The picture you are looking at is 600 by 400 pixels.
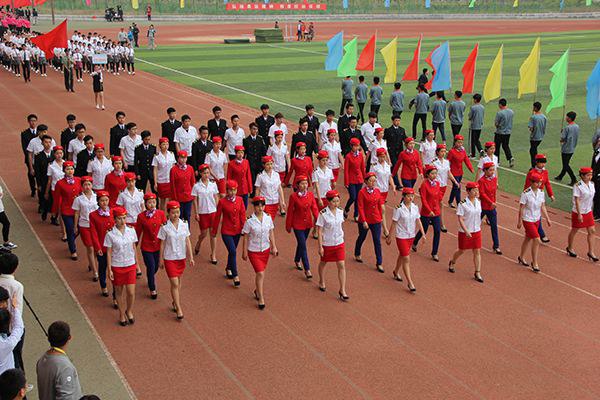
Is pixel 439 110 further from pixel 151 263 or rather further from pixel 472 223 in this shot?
pixel 151 263

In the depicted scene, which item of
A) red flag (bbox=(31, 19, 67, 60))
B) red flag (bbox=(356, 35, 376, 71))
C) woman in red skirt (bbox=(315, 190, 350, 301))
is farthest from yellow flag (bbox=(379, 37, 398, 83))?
woman in red skirt (bbox=(315, 190, 350, 301))

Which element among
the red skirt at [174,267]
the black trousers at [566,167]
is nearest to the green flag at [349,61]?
the black trousers at [566,167]

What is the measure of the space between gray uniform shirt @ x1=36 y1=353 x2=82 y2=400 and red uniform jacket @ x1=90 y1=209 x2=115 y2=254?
4.11 meters

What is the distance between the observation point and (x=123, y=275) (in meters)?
9.58

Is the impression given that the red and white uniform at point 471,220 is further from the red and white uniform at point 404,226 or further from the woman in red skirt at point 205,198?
the woman in red skirt at point 205,198

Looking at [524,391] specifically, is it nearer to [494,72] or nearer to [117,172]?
[117,172]

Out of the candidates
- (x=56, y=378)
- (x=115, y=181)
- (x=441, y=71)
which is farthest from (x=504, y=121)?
(x=56, y=378)

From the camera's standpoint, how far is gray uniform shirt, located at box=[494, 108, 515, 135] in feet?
58.5

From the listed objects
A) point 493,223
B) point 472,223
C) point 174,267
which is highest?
point 472,223

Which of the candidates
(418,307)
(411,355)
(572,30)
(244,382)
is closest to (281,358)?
(244,382)

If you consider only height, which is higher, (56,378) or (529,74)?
(529,74)

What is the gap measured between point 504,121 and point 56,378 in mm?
14421

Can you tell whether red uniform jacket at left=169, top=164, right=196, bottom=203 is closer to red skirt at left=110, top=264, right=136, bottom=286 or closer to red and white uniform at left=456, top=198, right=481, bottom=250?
red skirt at left=110, top=264, right=136, bottom=286

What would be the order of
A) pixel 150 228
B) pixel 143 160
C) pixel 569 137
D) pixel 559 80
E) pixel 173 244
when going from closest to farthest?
pixel 173 244 < pixel 150 228 < pixel 143 160 < pixel 569 137 < pixel 559 80
